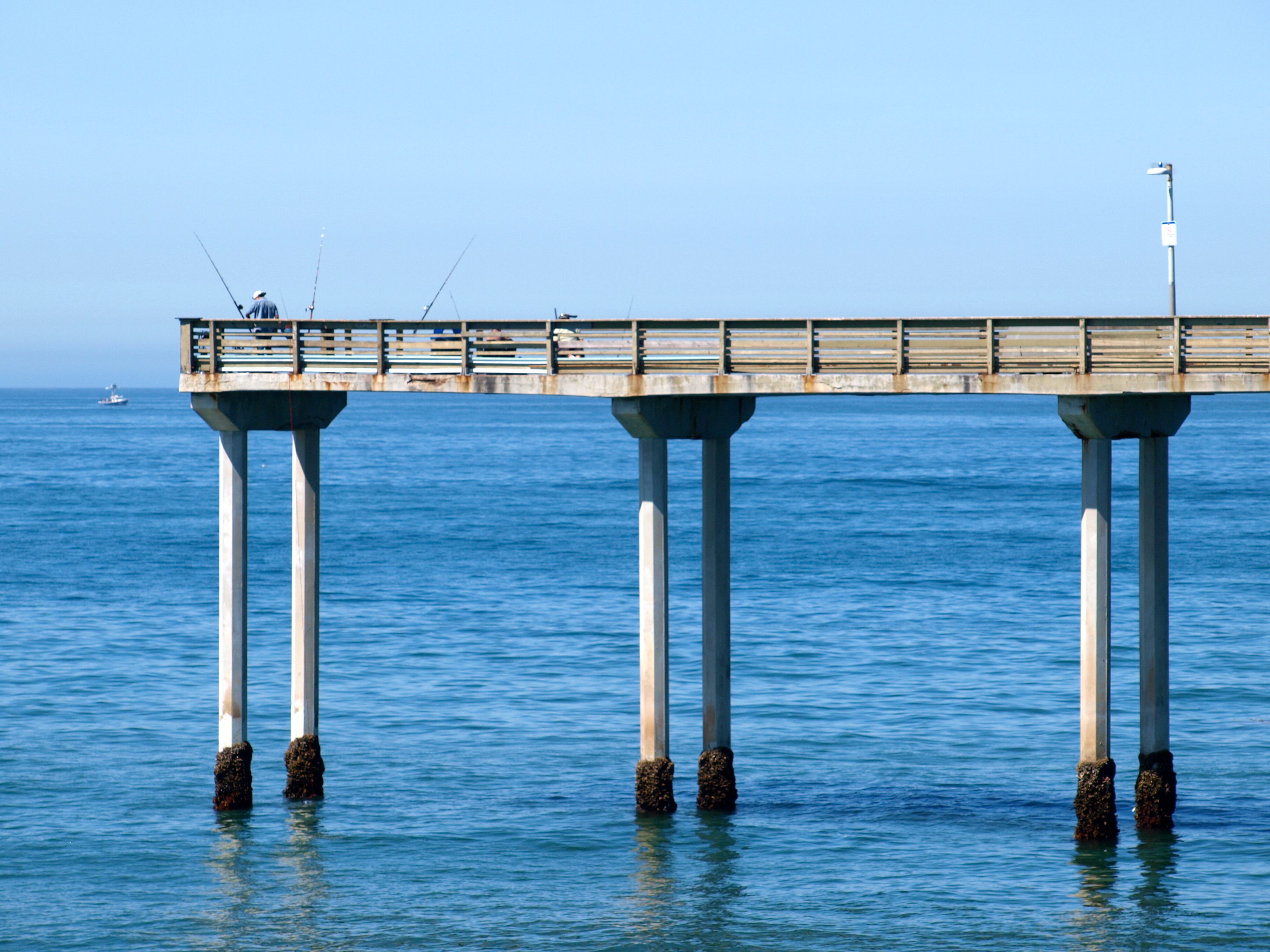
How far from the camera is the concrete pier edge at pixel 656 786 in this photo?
2408 cm

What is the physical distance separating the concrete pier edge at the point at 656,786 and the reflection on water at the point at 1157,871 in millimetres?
6605

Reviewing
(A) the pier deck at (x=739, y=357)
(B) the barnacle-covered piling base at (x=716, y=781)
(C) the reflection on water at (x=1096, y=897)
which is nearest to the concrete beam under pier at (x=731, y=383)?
(A) the pier deck at (x=739, y=357)

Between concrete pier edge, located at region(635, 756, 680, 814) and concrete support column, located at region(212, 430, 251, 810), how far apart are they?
603 centimetres

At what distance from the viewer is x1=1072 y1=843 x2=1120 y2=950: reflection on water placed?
20.5 metres

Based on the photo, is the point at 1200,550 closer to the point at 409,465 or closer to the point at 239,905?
the point at 239,905

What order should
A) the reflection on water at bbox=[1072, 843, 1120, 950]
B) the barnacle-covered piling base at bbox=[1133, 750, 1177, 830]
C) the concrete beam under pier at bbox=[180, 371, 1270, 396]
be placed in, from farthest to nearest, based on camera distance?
the barnacle-covered piling base at bbox=[1133, 750, 1177, 830]
the concrete beam under pier at bbox=[180, 371, 1270, 396]
the reflection on water at bbox=[1072, 843, 1120, 950]

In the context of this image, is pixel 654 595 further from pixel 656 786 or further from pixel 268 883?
pixel 268 883

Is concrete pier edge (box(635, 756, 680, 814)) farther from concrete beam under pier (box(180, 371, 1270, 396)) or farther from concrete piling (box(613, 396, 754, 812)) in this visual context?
concrete beam under pier (box(180, 371, 1270, 396))

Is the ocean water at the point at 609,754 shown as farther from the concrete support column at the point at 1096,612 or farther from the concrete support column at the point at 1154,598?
the concrete support column at the point at 1154,598

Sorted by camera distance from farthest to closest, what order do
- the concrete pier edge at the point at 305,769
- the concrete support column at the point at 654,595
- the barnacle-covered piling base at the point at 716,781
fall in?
the concrete pier edge at the point at 305,769 → the barnacle-covered piling base at the point at 716,781 → the concrete support column at the point at 654,595

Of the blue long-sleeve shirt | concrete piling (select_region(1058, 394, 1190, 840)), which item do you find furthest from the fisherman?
concrete piling (select_region(1058, 394, 1190, 840))

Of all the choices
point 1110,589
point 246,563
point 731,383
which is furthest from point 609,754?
point 1110,589

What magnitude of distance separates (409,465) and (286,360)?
10645cm

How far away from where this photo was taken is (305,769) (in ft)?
Answer: 86.5
